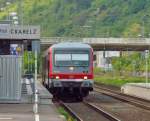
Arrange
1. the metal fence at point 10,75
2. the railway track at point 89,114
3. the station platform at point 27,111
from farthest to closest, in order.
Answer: the metal fence at point 10,75 → the railway track at point 89,114 → the station platform at point 27,111

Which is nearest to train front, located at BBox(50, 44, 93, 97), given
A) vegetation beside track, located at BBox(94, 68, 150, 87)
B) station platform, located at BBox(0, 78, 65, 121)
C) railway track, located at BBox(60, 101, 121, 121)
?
railway track, located at BBox(60, 101, 121, 121)

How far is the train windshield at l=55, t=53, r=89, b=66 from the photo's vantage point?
38094mm

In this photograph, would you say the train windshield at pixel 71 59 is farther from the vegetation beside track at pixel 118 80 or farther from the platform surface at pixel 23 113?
the vegetation beside track at pixel 118 80

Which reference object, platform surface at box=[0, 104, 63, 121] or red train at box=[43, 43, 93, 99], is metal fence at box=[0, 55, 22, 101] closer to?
platform surface at box=[0, 104, 63, 121]

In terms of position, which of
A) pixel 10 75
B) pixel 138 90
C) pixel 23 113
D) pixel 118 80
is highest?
pixel 10 75

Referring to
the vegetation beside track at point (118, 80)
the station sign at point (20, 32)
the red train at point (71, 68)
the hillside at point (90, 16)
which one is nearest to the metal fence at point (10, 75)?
the station sign at point (20, 32)

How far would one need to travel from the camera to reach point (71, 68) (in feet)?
125

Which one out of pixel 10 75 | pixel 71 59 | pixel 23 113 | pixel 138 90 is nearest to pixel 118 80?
pixel 138 90

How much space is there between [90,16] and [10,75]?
131068mm

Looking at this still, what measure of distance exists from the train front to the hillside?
345 feet

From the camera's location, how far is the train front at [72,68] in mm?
37625

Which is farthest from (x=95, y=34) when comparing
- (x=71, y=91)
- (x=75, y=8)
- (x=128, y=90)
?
(x=71, y=91)

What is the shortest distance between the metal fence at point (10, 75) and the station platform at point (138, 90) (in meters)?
14.3

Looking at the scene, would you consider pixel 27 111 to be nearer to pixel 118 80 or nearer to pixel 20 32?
pixel 20 32
